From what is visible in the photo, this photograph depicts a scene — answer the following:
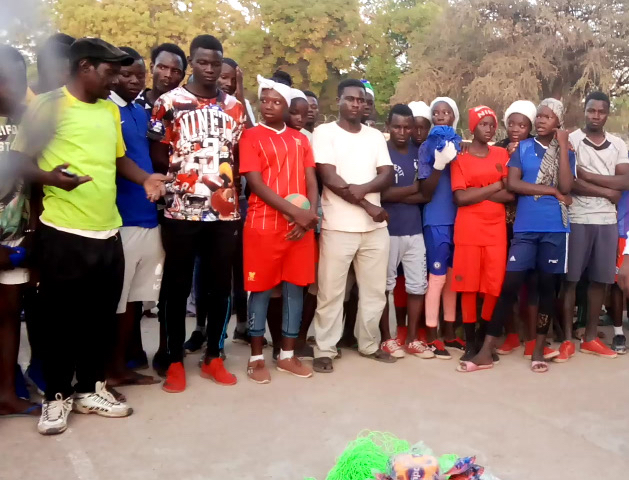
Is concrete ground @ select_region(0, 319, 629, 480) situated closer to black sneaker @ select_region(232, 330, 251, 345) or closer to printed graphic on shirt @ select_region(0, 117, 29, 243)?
black sneaker @ select_region(232, 330, 251, 345)

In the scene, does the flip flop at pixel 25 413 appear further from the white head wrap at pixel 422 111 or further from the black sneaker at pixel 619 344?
the black sneaker at pixel 619 344

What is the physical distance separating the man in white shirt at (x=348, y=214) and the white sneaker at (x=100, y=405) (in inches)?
55.3

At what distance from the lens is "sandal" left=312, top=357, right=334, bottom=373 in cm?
443

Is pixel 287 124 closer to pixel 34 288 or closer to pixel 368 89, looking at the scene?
pixel 368 89

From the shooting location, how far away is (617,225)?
197 inches

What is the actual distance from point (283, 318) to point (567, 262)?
2.19m

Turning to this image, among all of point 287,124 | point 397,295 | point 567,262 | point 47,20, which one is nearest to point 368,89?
point 287,124

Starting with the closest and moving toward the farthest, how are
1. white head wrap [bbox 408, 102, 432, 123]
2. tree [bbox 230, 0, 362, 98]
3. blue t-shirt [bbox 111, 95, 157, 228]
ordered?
blue t-shirt [bbox 111, 95, 157, 228], white head wrap [bbox 408, 102, 432, 123], tree [bbox 230, 0, 362, 98]

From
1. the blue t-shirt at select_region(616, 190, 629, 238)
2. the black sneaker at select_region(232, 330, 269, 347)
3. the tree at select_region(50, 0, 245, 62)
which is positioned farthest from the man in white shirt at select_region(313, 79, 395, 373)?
the tree at select_region(50, 0, 245, 62)

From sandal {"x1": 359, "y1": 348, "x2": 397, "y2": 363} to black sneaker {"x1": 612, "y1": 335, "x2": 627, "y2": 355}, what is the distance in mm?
1809

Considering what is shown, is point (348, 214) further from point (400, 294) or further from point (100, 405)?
point (100, 405)

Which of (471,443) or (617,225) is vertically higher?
(617,225)

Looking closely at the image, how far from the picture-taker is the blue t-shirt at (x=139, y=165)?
151 inches

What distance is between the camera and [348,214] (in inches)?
174
